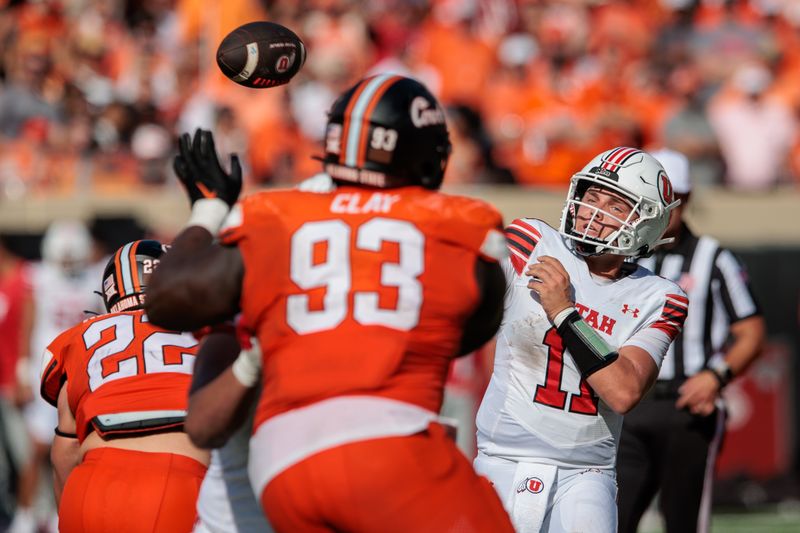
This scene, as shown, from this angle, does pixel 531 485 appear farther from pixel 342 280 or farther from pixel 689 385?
pixel 689 385

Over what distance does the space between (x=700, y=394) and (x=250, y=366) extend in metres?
3.13

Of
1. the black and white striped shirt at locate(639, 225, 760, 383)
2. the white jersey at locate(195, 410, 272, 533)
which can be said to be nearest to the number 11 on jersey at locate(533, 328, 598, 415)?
the white jersey at locate(195, 410, 272, 533)

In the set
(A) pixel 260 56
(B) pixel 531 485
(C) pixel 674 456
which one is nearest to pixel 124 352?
(A) pixel 260 56

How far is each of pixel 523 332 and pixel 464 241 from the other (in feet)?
4.04

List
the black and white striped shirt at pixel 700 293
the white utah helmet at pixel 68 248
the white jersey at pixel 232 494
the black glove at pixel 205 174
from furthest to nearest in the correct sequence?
the white utah helmet at pixel 68 248
the black and white striped shirt at pixel 700 293
the white jersey at pixel 232 494
the black glove at pixel 205 174

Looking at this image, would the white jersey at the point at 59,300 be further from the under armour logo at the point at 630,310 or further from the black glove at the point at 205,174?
the black glove at the point at 205,174

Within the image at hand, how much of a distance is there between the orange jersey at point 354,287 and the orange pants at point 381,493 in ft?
0.48

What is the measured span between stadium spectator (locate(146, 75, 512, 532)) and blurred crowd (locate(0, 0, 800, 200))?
753 cm

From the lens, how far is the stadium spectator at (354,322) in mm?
3195

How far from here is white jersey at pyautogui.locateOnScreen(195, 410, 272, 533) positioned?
3719 millimetres

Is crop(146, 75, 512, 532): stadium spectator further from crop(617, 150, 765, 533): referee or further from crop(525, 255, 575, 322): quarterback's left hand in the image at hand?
crop(617, 150, 765, 533): referee

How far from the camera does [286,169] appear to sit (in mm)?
11188

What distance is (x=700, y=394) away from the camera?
5.98 metres

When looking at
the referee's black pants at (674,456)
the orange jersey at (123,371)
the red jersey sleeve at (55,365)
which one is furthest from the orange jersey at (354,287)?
the referee's black pants at (674,456)
